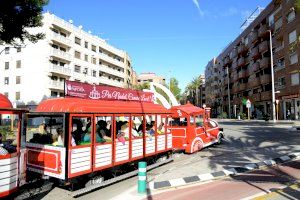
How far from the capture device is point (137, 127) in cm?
1255

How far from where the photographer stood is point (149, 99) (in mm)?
13906

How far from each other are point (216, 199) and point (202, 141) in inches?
362

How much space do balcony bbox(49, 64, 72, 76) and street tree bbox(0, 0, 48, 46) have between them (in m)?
36.4

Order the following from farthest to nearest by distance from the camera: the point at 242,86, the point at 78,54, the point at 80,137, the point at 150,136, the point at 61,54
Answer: the point at 242,86 < the point at 78,54 < the point at 61,54 < the point at 150,136 < the point at 80,137

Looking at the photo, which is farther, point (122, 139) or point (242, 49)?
point (242, 49)

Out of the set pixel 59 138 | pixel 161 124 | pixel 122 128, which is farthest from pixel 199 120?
pixel 59 138

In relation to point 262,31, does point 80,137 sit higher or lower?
lower

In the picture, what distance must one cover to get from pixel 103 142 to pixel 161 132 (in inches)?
159

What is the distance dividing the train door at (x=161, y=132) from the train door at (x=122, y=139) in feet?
7.23

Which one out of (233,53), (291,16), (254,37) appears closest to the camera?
(291,16)

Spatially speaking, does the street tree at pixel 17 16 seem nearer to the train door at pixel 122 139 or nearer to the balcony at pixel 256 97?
the train door at pixel 122 139

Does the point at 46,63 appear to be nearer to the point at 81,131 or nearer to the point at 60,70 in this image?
the point at 60,70

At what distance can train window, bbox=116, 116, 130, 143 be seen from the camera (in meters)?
11.0

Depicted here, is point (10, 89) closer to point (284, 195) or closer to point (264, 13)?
point (264, 13)
